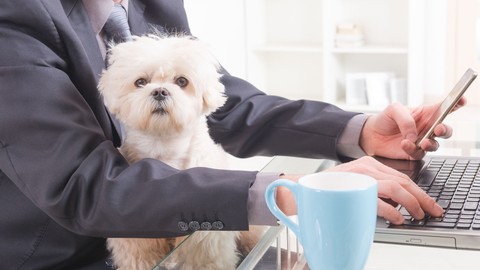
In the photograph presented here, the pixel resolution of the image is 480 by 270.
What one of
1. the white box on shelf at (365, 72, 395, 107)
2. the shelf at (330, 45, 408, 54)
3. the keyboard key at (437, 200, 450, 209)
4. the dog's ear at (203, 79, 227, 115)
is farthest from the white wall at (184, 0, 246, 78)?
the keyboard key at (437, 200, 450, 209)

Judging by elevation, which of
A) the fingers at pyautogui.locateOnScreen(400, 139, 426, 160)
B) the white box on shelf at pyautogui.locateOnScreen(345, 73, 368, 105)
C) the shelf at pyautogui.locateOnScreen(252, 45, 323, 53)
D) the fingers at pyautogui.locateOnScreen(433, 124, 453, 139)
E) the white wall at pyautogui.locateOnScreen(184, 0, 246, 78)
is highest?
the fingers at pyautogui.locateOnScreen(433, 124, 453, 139)

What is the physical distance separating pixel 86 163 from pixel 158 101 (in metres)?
0.19

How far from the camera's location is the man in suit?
1.03 metres

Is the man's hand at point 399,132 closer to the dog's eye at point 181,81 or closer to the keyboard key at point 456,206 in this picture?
the keyboard key at point 456,206

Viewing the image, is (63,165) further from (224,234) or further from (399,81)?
(399,81)

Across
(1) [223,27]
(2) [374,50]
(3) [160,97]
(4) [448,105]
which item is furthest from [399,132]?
(1) [223,27]

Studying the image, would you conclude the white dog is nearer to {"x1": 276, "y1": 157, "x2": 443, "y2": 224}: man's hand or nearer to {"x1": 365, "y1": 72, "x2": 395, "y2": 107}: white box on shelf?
{"x1": 276, "y1": 157, "x2": 443, "y2": 224}: man's hand

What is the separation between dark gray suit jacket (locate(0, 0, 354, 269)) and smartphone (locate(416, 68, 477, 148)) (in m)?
0.43

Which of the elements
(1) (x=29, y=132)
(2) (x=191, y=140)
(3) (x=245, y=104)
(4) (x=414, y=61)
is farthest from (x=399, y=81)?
(1) (x=29, y=132)

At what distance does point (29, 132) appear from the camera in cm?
112

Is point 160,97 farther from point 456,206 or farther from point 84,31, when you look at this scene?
point 456,206

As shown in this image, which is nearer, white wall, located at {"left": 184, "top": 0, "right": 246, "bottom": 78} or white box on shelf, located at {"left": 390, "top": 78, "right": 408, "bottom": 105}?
white wall, located at {"left": 184, "top": 0, "right": 246, "bottom": 78}

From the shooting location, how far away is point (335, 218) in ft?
2.58

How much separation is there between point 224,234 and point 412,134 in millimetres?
466
